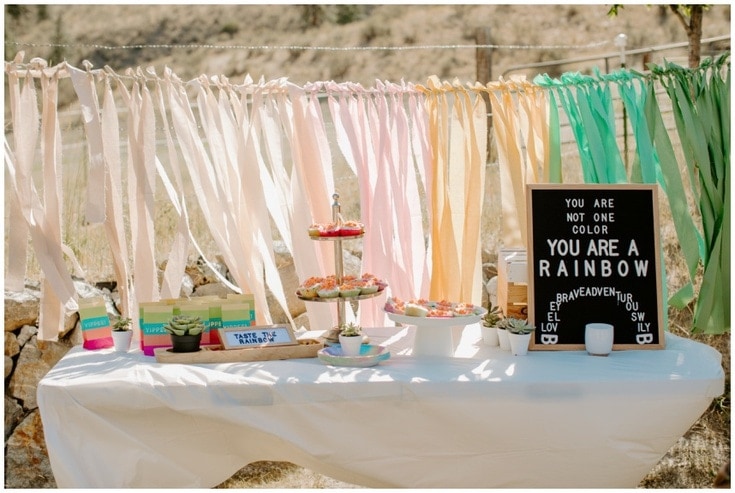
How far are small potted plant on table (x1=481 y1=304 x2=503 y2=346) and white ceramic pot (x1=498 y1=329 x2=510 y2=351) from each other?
0.18 ft

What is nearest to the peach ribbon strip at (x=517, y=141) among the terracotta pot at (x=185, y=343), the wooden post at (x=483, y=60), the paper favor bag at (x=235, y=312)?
the paper favor bag at (x=235, y=312)

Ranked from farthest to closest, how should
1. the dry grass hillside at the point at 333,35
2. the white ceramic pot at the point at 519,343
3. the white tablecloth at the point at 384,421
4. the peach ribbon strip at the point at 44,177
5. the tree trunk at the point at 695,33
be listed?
the dry grass hillside at the point at 333,35 → the tree trunk at the point at 695,33 → the peach ribbon strip at the point at 44,177 → the white ceramic pot at the point at 519,343 → the white tablecloth at the point at 384,421

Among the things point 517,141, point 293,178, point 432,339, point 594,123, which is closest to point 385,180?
point 293,178

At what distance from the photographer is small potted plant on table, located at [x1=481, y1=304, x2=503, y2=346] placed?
3.29 m

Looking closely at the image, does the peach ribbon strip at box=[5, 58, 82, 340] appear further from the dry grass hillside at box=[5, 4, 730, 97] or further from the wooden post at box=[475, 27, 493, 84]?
the dry grass hillside at box=[5, 4, 730, 97]

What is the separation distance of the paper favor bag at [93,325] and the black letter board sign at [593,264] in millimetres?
1599

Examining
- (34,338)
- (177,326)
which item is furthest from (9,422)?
(177,326)

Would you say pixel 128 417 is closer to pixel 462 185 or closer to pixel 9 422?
pixel 462 185

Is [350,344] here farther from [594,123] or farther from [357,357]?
[594,123]

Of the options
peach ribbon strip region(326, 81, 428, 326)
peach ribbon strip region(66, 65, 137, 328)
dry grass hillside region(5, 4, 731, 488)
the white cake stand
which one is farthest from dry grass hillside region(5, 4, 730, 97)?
the white cake stand

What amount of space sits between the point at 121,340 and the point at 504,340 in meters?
1.41

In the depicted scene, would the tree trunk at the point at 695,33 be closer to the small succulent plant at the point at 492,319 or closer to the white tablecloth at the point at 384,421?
the small succulent plant at the point at 492,319

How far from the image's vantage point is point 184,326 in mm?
3105

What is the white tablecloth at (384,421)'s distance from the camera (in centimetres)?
285
